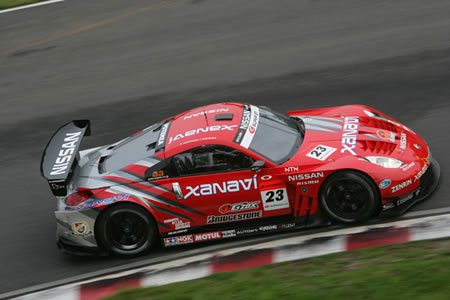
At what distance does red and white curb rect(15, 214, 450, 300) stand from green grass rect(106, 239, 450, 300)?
1.04 feet

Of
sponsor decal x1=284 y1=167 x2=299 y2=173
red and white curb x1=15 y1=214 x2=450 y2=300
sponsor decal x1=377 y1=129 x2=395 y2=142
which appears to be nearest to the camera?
red and white curb x1=15 y1=214 x2=450 y2=300

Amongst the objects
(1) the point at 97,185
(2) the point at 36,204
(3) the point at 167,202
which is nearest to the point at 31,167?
(2) the point at 36,204

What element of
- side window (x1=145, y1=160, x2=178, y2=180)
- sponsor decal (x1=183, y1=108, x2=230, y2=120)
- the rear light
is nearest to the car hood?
sponsor decal (x1=183, y1=108, x2=230, y2=120)

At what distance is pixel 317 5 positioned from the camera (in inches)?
563

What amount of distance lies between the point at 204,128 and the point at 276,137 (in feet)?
2.93

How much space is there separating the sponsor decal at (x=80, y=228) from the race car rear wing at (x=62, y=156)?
44cm

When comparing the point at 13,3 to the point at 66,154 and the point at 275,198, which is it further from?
the point at 275,198

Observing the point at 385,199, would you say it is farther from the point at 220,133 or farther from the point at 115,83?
the point at 115,83

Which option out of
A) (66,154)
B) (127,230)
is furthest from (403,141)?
(66,154)

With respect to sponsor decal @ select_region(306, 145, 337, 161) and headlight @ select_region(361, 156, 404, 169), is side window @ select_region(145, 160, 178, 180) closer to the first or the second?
sponsor decal @ select_region(306, 145, 337, 161)

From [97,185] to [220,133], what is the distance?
163 cm

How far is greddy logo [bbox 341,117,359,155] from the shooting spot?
23.9 feet

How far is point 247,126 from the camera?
7.58 m

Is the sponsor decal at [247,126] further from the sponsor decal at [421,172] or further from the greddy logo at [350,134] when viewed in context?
the sponsor decal at [421,172]
